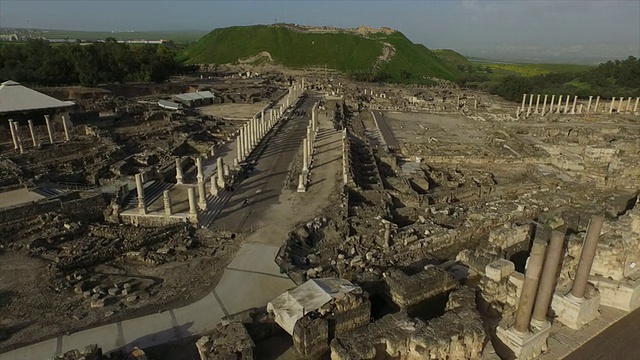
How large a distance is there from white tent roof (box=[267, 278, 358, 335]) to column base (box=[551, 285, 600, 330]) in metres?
7.15

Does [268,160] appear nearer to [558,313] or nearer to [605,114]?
[558,313]

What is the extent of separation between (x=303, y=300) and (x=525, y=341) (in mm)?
6771

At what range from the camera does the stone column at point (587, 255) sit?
13406mm

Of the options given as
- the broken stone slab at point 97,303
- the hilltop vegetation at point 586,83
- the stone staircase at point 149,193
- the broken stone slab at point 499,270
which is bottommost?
the broken stone slab at point 97,303

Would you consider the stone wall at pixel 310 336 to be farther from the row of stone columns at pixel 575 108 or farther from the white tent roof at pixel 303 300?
the row of stone columns at pixel 575 108

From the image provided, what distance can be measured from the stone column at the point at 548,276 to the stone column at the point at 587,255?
1807 millimetres

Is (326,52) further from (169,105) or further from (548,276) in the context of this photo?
(548,276)

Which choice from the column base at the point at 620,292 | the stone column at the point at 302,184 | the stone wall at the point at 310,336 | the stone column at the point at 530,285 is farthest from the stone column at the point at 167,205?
the column base at the point at 620,292

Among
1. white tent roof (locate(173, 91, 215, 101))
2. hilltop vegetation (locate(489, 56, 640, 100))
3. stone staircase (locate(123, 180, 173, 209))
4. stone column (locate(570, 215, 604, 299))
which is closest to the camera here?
stone column (locate(570, 215, 604, 299))

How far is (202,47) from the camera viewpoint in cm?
12694

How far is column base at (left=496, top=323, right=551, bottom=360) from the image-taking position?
40.1 feet

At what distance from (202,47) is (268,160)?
357 ft

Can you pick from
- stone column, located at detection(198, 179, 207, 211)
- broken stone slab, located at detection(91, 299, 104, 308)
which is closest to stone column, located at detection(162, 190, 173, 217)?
stone column, located at detection(198, 179, 207, 211)

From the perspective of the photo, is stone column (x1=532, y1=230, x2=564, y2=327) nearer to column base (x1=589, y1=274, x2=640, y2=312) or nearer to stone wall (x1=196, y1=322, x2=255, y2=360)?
column base (x1=589, y1=274, x2=640, y2=312)
